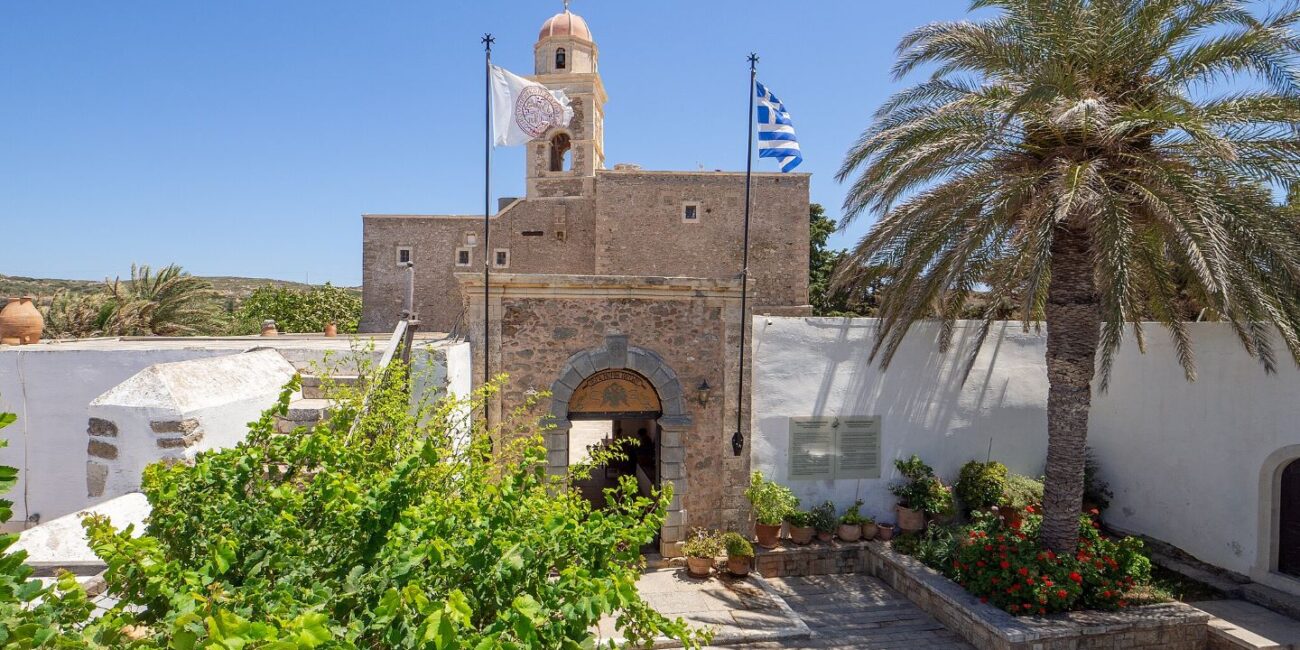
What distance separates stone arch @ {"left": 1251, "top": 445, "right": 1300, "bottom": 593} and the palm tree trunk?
3.05 metres

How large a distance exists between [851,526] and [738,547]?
204 cm

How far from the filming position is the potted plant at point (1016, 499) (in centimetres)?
1012

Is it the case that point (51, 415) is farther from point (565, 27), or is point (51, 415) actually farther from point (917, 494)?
point (565, 27)

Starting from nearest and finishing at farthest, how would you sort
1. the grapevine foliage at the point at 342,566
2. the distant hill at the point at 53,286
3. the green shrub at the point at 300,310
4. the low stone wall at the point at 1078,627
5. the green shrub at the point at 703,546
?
1. the grapevine foliage at the point at 342,566
2. the low stone wall at the point at 1078,627
3. the green shrub at the point at 703,546
4. the green shrub at the point at 300,310
5. the distant hill at the point at 53,286

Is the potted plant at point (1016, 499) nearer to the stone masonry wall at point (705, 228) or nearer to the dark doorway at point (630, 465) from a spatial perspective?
the dark doorway at point (630, 465)

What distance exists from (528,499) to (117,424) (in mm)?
3988

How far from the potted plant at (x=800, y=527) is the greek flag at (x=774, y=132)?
17.1 ft

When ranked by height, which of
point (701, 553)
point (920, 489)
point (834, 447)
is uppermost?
point (834, 447)

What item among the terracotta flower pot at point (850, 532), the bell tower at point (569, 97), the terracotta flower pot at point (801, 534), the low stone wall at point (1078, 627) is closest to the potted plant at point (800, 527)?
the terracotta flower pot at point (801, 534)

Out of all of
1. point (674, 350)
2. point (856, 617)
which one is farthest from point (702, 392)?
point (856, 617)

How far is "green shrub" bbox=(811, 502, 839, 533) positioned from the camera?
9875 mm

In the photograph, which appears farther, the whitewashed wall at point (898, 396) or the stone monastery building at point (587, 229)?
the stone monastery building at point (587, 229)

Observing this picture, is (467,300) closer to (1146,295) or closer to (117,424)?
(117,424)

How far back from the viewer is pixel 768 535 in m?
9.47
